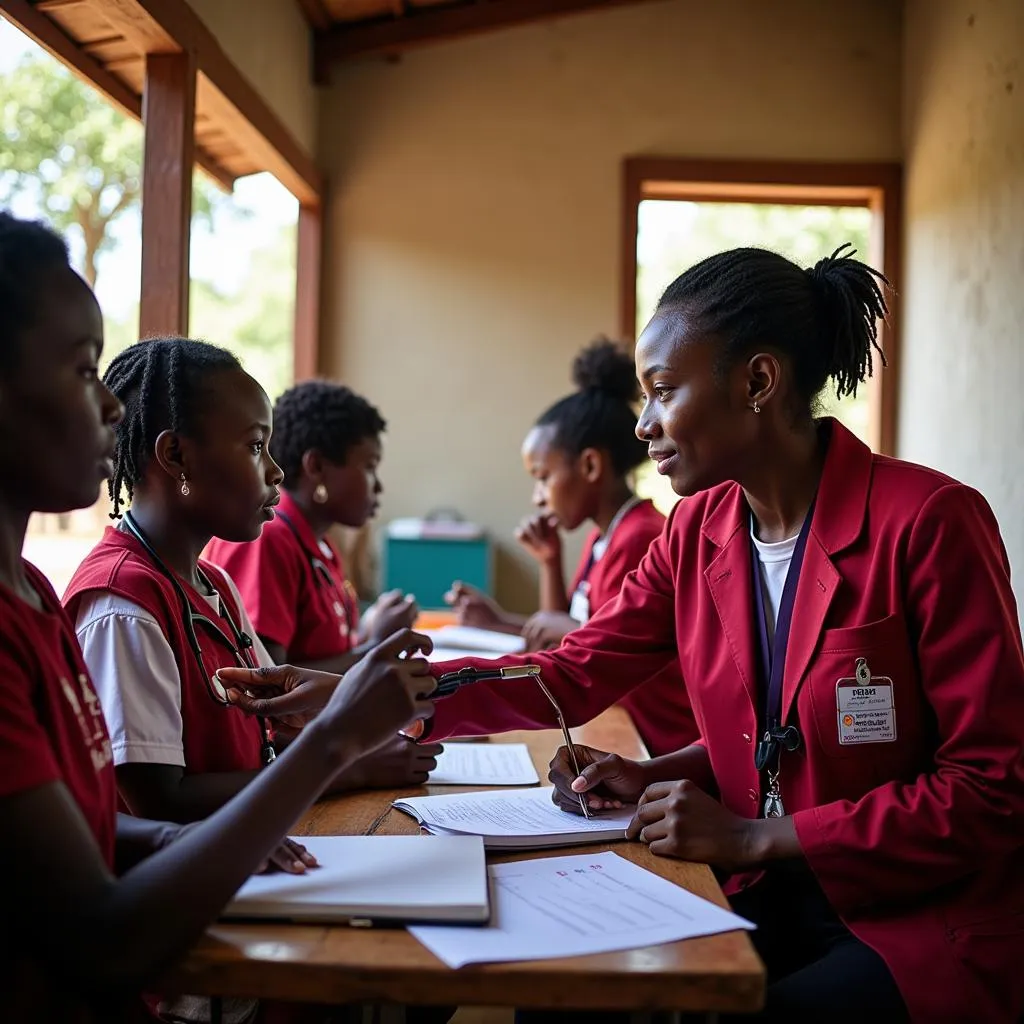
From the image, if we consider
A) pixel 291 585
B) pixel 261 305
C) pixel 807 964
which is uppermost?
pixel 261 305

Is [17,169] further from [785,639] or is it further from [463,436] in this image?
[785,639]

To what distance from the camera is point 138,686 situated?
51.5 inches

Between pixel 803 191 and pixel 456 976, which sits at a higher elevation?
pixel 803 191

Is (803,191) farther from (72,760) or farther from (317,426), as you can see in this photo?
(72,760)

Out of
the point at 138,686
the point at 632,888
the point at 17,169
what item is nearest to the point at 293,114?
the point at 17,169

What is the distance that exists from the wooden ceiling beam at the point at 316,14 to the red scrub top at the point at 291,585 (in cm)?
255

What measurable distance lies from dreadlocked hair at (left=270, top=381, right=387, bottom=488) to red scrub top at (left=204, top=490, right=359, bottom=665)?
0.12 metres

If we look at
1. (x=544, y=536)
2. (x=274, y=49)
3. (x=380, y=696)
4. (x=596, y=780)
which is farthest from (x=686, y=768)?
(x=274, y=49)

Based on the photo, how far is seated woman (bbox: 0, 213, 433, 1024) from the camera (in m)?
0.92

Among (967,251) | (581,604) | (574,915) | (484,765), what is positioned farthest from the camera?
(967,251)

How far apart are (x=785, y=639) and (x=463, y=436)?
3.47 m

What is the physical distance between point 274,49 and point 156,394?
9.22ft

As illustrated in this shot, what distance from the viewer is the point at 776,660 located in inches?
58.7

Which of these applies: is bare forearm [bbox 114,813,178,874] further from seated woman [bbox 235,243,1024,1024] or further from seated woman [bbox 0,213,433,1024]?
seated woman [bbox 235,243,1024,1024]
